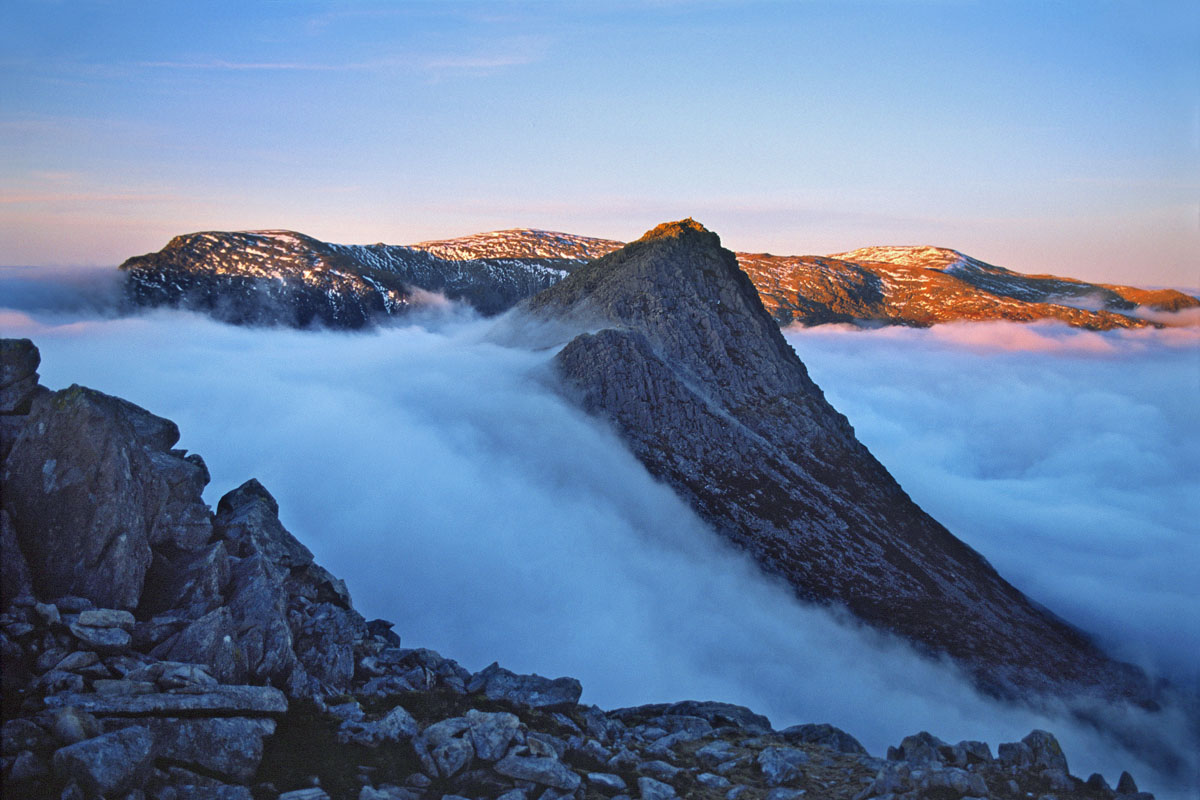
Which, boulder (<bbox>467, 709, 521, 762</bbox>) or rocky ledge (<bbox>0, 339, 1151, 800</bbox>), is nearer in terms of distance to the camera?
rocky ledge (<bbox>0, 339, 1151, 800</bbox>)

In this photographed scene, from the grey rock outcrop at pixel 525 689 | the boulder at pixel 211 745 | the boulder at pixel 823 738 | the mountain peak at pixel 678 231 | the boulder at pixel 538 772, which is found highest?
the mountain peak at pixel 678 231

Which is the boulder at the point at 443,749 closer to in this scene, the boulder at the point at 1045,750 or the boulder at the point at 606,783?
the boulder at the point at 606,783

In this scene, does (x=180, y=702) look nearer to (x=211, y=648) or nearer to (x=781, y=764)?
(x=211, y=648)

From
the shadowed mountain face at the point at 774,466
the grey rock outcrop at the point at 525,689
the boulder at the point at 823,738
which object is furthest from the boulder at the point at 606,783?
the shadowed mountain face at the point at 774,466

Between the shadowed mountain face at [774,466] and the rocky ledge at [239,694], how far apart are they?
5231 cm

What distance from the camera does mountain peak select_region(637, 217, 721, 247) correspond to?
10581 cm

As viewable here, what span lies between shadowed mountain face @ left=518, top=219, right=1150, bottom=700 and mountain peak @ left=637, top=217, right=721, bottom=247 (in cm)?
44

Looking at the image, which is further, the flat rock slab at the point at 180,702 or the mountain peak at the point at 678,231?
the mountain peak at the point at 678,231

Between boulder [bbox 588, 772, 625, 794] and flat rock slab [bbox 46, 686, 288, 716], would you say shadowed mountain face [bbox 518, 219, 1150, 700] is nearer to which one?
boulder [bbox 588, 772, 625, 794]

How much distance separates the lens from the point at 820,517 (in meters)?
85.2

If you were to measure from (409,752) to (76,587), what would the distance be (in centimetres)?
1077

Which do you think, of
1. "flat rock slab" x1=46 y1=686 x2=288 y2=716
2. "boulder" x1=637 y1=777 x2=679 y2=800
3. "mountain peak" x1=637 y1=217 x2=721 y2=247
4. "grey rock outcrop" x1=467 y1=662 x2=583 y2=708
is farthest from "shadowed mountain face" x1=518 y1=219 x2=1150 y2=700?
"flat rock slab" x1=46 y1=686 x2=288 y2=716

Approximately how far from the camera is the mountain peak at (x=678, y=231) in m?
106

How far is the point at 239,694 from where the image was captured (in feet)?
67.6
